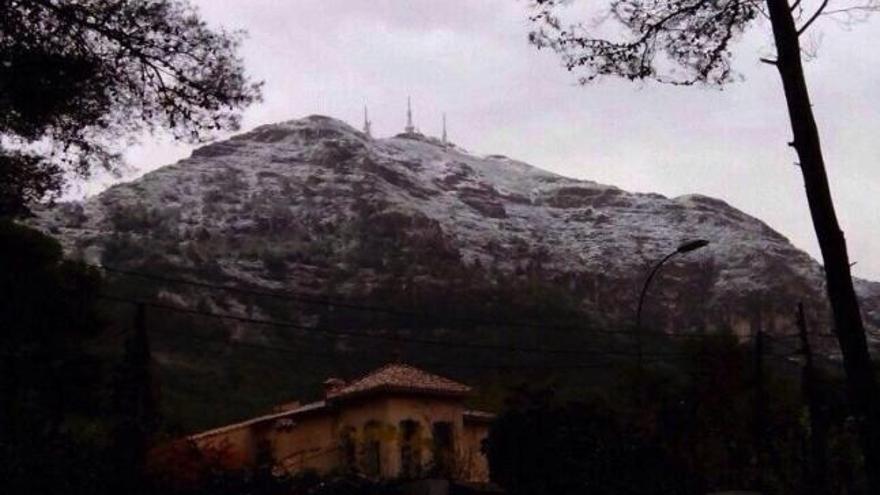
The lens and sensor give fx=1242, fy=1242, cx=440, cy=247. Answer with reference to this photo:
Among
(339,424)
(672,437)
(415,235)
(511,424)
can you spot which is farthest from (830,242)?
(415,235)

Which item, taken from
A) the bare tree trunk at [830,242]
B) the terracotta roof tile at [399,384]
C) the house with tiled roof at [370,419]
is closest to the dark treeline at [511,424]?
the terracotta roof tile at [399,384]

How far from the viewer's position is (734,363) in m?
33.8

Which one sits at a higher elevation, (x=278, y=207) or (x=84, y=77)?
(x=278, y=207)

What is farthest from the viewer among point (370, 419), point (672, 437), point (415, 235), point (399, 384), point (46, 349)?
point (415, 235)

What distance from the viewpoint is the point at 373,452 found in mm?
29922

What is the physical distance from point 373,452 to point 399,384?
4946 millimetres

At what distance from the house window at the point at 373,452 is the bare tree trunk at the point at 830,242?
1879 centimetres

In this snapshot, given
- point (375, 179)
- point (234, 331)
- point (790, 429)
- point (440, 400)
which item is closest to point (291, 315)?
point (234, 331)

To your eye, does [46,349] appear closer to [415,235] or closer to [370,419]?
[370,419]

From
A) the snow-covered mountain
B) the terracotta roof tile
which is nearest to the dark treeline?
the terracotta roof tile

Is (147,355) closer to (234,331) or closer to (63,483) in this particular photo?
(63,483)

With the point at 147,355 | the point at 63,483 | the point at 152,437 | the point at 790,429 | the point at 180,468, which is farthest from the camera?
the point at 790,429

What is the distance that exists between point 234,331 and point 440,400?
4600 centimetres

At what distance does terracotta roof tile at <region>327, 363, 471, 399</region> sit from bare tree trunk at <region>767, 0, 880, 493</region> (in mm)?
24612
